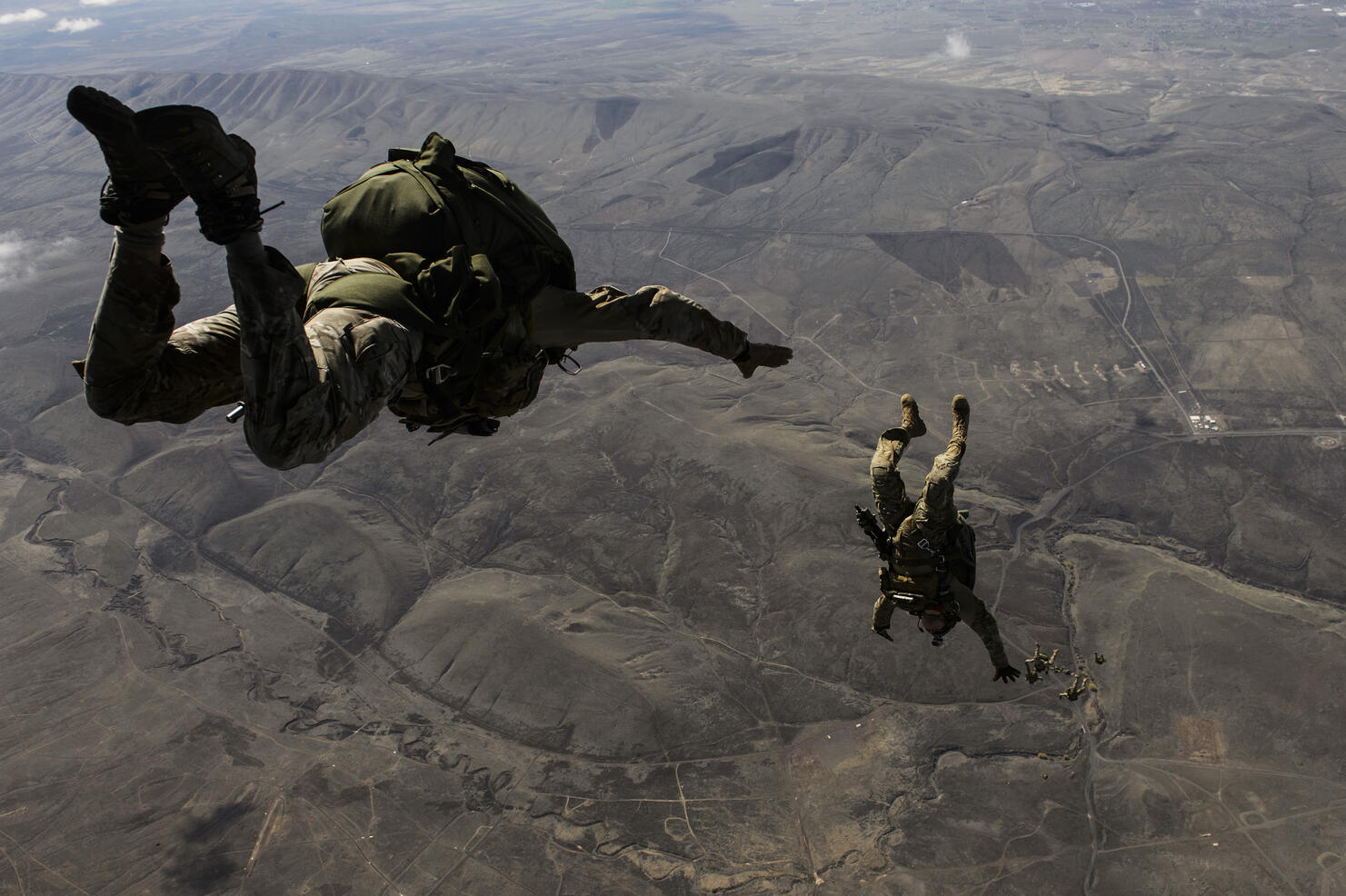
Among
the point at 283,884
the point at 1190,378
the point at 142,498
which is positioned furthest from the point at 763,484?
the point at 142,498

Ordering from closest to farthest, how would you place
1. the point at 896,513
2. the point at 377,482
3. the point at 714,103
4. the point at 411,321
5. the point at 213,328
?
1. the point at 411,321
2. the point at 213,328
3. the point at 896,513
4. the point at 377,482
5. the point at 714,103

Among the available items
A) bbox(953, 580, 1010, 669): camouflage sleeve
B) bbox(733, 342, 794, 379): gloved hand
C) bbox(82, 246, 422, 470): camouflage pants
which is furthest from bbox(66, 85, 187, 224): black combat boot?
bbox(953, 580, 1010, 669): camouflage sleeve

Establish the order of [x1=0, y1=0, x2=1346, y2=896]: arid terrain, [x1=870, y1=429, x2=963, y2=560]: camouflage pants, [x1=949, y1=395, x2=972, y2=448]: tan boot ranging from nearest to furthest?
1. [x1=949, y1=395, x2=972, y2=448]: tan boot
2. [x1=870, y1=429, x2=963, y2=560]: camouflage pants
3. [x1=0, y1=0, x2=1346, y2=896]: arid terrain

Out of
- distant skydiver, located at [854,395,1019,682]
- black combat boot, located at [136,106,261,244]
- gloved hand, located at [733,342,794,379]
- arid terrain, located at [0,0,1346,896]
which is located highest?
black combat boot, located at [136,106,261,244]

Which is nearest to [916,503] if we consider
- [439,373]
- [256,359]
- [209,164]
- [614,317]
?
[614,317]

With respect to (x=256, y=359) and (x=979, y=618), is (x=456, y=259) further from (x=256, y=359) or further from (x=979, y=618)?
(x=979, y=618)

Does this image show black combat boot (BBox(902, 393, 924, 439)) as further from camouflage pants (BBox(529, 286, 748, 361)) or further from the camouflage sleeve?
camouflage pants (BBox(529, 286, 748, 361))

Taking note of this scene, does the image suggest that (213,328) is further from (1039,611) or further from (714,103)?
(714,103)
